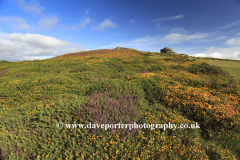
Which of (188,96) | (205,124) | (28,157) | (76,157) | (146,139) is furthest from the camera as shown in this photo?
(188,96)

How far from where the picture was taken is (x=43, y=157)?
265 cm

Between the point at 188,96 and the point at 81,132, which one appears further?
the point at 188,96

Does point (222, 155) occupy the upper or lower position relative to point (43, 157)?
lower

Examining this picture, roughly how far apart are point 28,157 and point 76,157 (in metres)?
1.18

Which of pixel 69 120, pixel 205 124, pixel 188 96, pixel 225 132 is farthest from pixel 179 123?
pixel 69 120

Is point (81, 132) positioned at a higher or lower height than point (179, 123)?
higher

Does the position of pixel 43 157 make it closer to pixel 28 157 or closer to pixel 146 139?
pixel 28 157

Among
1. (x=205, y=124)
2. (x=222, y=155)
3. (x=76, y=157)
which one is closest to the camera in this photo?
(x=76, y=157)

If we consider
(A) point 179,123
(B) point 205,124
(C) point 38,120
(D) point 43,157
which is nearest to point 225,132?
(B) point 205,124

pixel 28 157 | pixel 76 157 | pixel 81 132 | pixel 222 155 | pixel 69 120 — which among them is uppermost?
pixel 69 120

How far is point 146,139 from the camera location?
330cm

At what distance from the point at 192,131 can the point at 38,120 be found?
578 centimetres

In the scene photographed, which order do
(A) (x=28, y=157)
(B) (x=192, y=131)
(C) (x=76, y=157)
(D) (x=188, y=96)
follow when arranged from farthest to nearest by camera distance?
1. (D) (x=188, y=96)
2. (B) (x=192, y=131)
3. (C) (x=76, y=157)
4. (A) (x=28, y=157)

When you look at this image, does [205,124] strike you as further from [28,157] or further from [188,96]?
[28,157]
